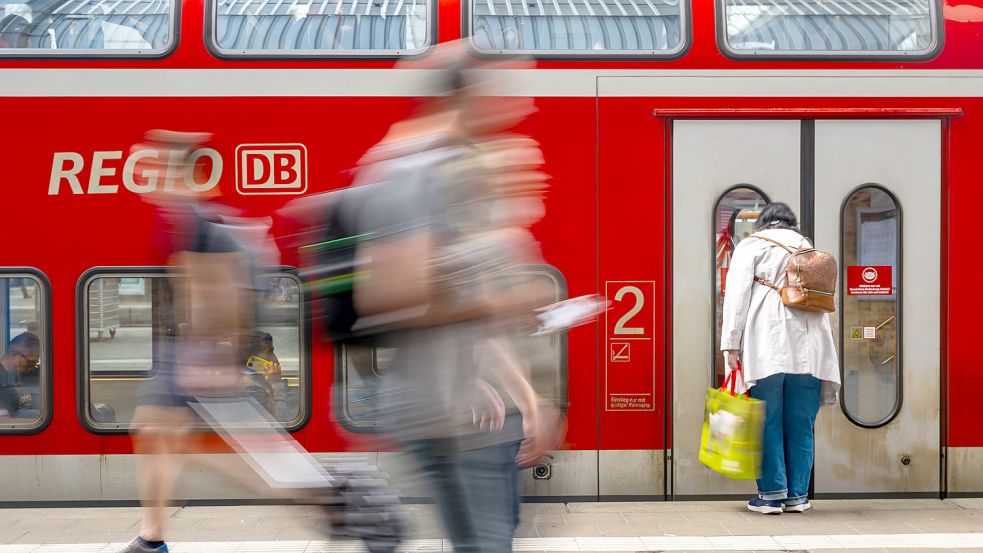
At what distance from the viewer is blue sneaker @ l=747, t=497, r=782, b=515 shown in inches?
186

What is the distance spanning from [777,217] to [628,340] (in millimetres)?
1048

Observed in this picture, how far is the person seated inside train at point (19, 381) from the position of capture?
187 inches

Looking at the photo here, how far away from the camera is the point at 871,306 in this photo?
4.94 m

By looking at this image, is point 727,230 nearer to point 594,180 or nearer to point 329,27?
point 594,180

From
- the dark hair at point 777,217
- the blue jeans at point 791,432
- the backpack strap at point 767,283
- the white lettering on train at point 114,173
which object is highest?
the white lettering on train at point 114,173

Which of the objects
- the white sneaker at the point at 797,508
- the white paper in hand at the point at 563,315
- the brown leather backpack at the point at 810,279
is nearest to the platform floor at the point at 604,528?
the white sneaker at the point at 797,508

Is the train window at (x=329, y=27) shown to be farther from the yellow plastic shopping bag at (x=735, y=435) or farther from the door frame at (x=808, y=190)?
the yellow plastic shopping bag at (x=735, y=435)

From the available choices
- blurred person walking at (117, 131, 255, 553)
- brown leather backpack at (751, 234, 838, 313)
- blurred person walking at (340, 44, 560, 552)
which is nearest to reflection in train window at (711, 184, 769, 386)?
brown leather backpack at (751, 234, 838, 313)

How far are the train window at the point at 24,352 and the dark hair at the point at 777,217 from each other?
394 cm

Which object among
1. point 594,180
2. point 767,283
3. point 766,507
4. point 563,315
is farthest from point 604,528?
point 563,315

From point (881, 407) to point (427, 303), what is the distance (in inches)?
154

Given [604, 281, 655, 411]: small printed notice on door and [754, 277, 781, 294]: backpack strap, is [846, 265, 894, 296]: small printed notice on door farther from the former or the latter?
[604, 281, 655, 411]: small printed notice on door

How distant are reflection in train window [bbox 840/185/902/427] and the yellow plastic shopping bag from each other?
795mm

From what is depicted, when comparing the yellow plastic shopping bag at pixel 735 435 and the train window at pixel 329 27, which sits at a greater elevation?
the train window at pixel 329 27
